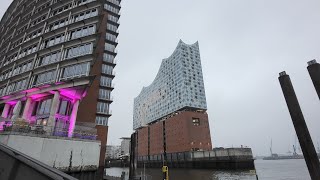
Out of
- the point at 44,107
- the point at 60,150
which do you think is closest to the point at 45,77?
the point at 44,107

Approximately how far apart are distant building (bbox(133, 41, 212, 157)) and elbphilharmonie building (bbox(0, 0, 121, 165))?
46.3 meters

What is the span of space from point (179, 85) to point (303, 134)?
94.0 m

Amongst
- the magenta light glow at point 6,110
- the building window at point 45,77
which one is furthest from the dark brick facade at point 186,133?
the magenta light glow at point 6,110

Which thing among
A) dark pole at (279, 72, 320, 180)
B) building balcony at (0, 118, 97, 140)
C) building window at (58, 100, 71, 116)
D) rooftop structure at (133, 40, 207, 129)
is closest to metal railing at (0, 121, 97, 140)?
building balcony at (0, 118, 97, 140)

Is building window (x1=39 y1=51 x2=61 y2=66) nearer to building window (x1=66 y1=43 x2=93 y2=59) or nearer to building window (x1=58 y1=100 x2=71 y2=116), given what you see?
building window (x1=66 y1=43 x2=93 y2=59)

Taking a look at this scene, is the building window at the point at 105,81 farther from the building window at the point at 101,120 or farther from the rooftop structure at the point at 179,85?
the rooftop structure at the point at 179,85

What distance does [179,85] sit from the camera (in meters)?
104

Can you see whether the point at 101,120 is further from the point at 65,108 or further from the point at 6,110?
the point at 6,110

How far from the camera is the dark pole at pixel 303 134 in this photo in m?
9.82

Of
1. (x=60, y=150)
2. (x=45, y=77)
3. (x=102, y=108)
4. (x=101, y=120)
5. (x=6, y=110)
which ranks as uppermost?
(x=45, y=77)

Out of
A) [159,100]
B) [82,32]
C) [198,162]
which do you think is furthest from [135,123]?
[82,32]

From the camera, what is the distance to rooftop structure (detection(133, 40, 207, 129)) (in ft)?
332

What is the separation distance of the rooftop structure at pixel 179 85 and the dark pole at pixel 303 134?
3446 inches

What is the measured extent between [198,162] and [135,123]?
291ft
